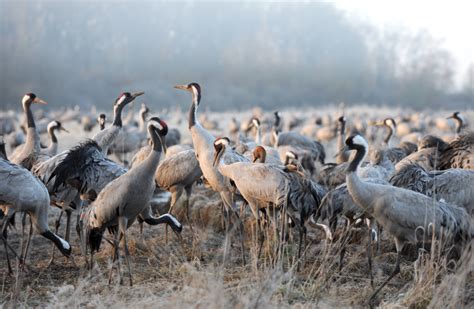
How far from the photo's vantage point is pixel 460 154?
7562mm

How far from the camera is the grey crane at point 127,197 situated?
18.0ft

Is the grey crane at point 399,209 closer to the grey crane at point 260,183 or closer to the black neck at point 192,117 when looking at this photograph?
the grey crane at point 260,183

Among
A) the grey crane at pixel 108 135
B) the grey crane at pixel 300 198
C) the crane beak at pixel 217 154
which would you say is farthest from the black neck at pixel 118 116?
the grey crane at pixel 300 198

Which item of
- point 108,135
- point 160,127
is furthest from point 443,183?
point 108,135

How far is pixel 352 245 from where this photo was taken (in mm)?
6867

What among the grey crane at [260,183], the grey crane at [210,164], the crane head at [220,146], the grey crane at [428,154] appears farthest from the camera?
the grey crane at [428,154]

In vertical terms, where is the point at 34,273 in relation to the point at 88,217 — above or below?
below

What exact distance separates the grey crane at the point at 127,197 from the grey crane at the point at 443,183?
→ 2.44 metres

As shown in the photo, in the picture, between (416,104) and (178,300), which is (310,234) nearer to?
(178,300)

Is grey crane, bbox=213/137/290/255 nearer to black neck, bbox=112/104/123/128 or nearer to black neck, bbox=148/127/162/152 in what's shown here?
black neck, bbox=148/127/162/152

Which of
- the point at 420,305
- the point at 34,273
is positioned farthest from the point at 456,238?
the point at 34,273

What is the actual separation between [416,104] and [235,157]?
39414mm

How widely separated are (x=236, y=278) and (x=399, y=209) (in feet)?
4.90

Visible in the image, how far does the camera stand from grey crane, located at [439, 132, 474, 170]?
7.41 metres
